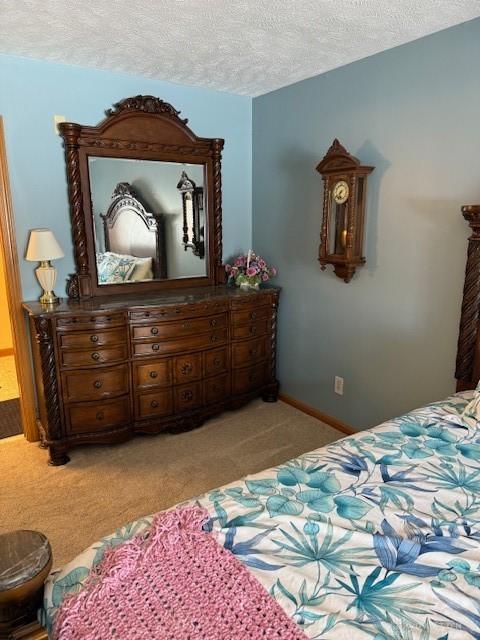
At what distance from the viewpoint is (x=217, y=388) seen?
130 inches

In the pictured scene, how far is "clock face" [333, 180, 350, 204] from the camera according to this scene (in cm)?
272

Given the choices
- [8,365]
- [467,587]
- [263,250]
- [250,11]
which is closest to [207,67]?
[250,11]

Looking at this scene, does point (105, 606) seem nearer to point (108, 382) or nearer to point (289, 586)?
point (289, 586)

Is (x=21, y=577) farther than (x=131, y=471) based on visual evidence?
No

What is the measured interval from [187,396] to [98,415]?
0.62 metres

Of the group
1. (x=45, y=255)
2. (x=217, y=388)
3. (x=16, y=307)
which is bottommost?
(x=217, y=388)

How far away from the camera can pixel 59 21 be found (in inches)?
85.0

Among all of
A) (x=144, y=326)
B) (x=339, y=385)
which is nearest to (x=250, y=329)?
(x=339, y=385)

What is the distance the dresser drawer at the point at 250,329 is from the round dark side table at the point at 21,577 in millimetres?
2390

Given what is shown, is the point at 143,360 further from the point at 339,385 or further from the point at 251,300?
the point at 339,385

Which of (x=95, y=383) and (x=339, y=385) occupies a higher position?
(x=95, y=383)

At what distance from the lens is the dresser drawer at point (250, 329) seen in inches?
131

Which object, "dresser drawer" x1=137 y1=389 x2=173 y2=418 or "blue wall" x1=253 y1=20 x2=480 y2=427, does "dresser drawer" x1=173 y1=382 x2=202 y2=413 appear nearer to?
"dresser drawer" x1=137 y1=389 x2=173 y2=418

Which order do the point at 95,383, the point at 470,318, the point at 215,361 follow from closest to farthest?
1. the point at 470,318
2. the point at 95,383
3. the point at 215,361
